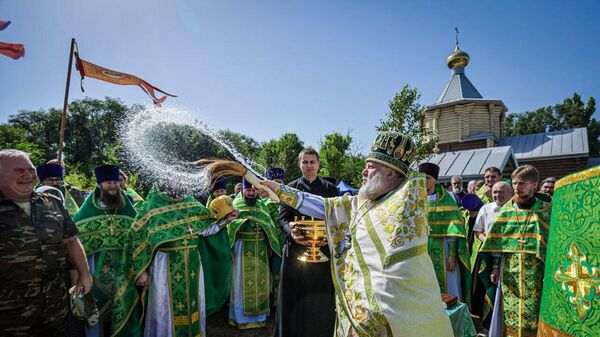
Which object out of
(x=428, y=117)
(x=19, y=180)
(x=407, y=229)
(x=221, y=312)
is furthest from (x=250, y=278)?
(x=428, y=117)

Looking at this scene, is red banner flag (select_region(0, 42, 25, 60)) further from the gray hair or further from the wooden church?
the wooden church

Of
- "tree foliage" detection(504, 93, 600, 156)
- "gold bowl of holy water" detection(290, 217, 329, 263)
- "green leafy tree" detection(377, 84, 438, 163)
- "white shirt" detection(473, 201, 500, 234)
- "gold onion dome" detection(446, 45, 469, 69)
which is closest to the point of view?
"gold bowl of holy water" detection(290, 217, 329, 263)

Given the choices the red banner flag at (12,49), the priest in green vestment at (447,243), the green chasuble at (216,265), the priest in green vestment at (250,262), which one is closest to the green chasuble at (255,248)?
the priest in green vestment at (250,262)

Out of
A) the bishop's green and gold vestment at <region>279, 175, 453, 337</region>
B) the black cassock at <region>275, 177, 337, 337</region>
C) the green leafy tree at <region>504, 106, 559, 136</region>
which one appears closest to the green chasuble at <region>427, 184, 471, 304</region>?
the black cassock at <region>275, 177, 337, 337</region>

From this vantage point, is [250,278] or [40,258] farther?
[250,278]

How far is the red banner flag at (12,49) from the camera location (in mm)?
9562

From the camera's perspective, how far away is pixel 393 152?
2436 millimetres

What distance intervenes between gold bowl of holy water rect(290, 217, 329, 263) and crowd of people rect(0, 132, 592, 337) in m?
0.06

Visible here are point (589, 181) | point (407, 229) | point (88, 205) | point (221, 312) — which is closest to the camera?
point (589, 181)

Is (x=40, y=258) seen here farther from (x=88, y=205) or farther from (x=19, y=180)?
(x=88, y=205)

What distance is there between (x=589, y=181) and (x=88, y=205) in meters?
4.59

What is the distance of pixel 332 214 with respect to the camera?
2.79 meters

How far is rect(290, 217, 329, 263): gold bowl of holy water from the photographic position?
2904 millimetres

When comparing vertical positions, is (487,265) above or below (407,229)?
below
